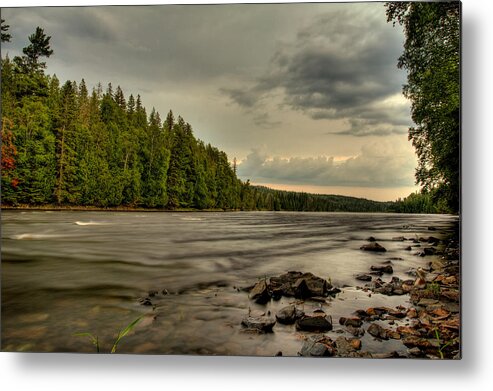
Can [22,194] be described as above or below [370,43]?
below

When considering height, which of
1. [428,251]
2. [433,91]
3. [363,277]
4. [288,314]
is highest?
[433,91]

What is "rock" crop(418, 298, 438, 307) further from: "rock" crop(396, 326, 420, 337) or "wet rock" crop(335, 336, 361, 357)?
"wet rock" crop(335, 336, 361, 357)

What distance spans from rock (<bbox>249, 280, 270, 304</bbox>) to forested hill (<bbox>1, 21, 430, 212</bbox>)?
1.97 ft

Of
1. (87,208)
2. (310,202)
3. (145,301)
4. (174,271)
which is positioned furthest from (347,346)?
(87,208)

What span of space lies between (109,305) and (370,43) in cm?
287

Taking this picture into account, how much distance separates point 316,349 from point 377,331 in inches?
18.5

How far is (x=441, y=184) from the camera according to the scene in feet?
8.64

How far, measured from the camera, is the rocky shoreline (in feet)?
8.30

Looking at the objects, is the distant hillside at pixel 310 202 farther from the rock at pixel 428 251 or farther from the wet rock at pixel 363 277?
the wet rock at pixel 363 277

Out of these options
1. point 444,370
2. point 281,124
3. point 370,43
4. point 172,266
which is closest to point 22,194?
point 172,266

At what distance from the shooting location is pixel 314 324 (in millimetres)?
2570

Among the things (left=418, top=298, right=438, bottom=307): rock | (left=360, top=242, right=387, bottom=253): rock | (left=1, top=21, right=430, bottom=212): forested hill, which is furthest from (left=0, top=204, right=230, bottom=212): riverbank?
(left=418, top=298, right=438, bottom=307): rock

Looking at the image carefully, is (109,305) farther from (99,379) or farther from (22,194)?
(22,194)

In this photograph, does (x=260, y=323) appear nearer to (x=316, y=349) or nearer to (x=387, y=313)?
(x=316, y=349)
